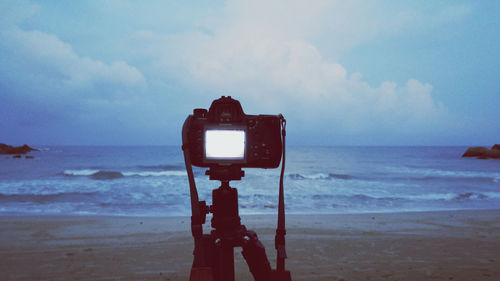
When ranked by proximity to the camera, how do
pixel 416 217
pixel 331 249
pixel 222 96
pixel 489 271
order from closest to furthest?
1. pixel 222 96
2. pixel 489 271
3. pixel 331 249
4. pixel 416 217

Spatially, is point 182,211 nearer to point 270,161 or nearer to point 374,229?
point 374,229

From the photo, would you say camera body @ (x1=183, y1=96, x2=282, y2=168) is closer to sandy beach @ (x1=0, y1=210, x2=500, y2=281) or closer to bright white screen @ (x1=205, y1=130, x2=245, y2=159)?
bright white screen @ (x1=205, y1=130, x2=245, y2=159)

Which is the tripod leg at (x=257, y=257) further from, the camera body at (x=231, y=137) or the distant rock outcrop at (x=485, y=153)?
the distant rock outcrop at (x=485, y=153)

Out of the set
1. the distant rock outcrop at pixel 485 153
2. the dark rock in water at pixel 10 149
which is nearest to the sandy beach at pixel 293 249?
the distant rock outcrop at pixel 485 153

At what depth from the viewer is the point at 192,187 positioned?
3.95 feet

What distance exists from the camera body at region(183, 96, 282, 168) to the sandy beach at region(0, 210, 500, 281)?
1683 mm

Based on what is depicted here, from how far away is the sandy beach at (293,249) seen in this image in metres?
2.68

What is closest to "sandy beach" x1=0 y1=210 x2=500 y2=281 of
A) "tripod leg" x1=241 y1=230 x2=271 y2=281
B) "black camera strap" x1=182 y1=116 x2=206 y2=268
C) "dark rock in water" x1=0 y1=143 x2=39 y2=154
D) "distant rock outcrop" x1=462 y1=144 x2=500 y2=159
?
"tripod leg" x1=241 y1=230 x2=271 y2=281

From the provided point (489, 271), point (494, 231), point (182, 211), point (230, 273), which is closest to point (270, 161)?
point (230, 273)

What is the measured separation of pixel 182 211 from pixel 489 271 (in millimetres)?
5348

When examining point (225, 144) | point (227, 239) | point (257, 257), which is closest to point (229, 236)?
point (227, 239)

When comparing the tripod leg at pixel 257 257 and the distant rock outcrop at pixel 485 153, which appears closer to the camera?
the tripod leg at pixel 257 257

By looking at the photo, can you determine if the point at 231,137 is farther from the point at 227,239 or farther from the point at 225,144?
the point at 227,239

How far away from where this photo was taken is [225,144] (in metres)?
1.26
